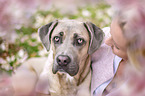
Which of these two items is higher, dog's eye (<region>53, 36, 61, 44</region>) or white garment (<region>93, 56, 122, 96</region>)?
dog's eye (<region>53, 36, 61, 44</region>)

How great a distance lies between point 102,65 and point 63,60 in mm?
656

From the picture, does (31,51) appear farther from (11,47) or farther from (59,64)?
(59,64)

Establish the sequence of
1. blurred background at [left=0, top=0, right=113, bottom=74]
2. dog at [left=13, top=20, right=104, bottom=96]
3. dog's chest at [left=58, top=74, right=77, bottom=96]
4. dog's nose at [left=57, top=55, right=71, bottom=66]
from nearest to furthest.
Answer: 1. blurred background at [left=0, top=0, right=113, bottom=74]
2. dog's nose at [left=57, top=55, right=71, bottom=66]
3. dog at [left=13, top=20, right=104, bottom=96]
4. dog's chest at [left=58, top=74, right=77, bottom=96]

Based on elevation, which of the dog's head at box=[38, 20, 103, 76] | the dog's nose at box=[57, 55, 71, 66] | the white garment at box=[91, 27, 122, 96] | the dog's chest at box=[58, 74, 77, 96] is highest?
the dog's head at box=[38, 20, 103, 76]

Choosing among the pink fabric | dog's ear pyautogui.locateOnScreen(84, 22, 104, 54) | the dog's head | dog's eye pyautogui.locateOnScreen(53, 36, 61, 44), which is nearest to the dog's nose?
the dog's head

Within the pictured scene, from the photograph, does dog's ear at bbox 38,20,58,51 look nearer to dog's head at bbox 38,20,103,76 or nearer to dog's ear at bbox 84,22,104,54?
dog's head at bbox 38,20,103,76

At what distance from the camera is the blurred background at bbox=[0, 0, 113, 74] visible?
0.59m

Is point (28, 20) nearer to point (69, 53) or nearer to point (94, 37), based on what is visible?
point (69, 53)

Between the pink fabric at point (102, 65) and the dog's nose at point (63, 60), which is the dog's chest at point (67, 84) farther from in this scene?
the dog's nose at point (63, 60)

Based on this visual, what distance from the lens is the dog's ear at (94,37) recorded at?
2.21 m

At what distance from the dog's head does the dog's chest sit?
12.0 inches

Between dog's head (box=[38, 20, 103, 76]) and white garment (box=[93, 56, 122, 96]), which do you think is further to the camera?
white garment (box=[93, 56, 122, 96])

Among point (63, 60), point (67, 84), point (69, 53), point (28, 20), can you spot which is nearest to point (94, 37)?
point (69, 53)

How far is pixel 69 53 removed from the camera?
6.36 ft
